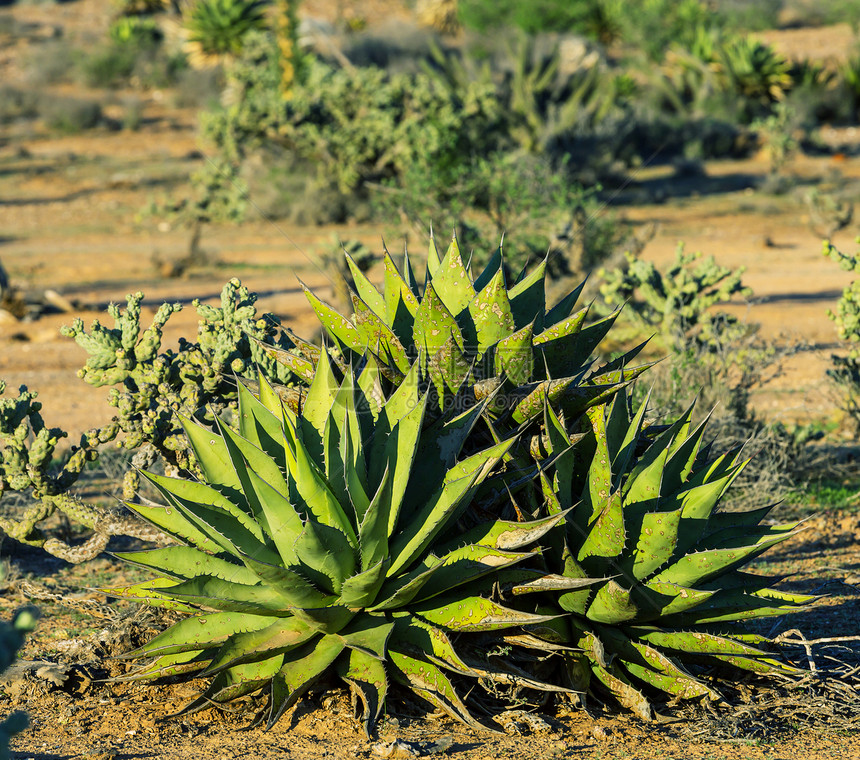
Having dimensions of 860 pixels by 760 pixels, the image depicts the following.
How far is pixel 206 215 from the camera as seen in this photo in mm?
16609

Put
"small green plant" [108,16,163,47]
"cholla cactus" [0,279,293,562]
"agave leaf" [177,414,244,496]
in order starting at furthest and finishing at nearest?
"small green plant" [108,16,163,47] → "cholla cactus" [0,279,293,562] → "agave leaf" [177,414,244,496]

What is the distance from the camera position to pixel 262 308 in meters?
11.5

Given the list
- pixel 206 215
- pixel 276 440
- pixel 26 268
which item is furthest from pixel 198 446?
pixel 206 215

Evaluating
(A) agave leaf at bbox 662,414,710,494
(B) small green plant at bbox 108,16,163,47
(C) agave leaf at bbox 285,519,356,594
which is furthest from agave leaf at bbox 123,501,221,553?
Answer: (B) small green plant at bbox 108,16,163,47

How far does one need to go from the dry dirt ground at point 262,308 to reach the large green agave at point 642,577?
21cm

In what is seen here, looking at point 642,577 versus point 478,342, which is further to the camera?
point 478,342

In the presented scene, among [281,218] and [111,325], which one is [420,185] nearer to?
[111,325]

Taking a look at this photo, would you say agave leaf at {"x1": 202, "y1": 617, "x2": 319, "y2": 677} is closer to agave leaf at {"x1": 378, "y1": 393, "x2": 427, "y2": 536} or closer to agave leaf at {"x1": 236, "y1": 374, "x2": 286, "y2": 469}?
agave leaf at {"x1": 378, "y1": 393, "x2": 427, "y2": 536}

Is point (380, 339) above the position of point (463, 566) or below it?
above

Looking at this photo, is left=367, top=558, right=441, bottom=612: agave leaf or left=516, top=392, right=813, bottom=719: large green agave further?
left=516, top=392, right=813, bottom=719: large green agave

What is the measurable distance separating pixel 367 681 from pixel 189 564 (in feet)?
2.80

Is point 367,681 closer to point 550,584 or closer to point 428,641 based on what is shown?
point 428,641

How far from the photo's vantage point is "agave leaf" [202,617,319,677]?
129 inches

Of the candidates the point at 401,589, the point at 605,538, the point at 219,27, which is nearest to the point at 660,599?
the point at 605,538
